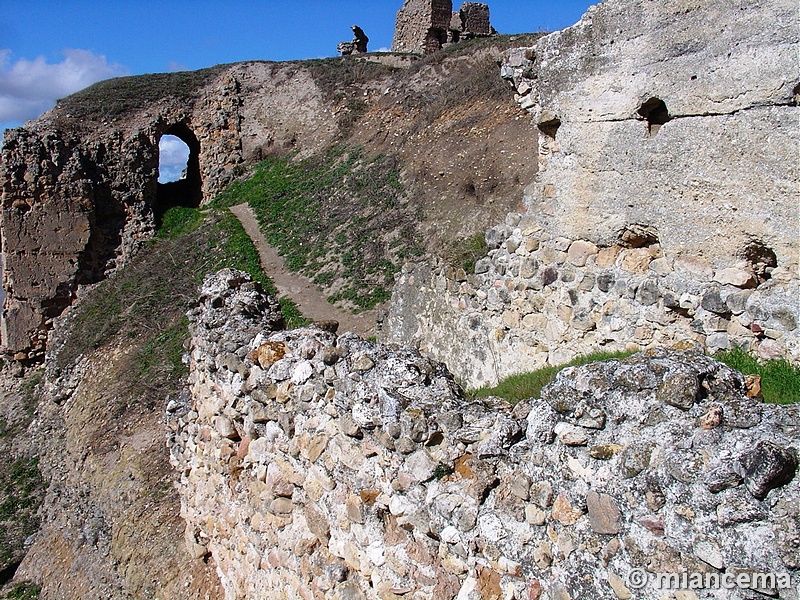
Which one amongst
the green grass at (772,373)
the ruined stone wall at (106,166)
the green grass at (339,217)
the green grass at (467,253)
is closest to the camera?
the green grass at (772,373)

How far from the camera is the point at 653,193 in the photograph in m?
5.45

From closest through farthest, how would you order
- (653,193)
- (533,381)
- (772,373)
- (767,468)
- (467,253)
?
1. (767,468)
2. (772,373)
3. (653,193)
4. (533,381)
5. (467,253)

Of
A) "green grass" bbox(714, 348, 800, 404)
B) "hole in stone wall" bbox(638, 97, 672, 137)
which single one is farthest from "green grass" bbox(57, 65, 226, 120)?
"green grass" bbox(714, 348, 800, 404)

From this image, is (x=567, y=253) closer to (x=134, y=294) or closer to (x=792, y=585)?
(x=792, y=585)

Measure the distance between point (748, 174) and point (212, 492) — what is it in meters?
4.83

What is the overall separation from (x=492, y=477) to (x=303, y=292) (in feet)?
42.3

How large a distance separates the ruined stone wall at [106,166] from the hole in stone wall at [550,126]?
16.0 m

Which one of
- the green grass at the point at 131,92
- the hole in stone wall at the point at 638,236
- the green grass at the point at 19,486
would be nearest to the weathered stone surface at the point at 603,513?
the hole in stone wall at the point at 638,236

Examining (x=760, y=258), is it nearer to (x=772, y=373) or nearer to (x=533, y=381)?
(x=772, y=373)

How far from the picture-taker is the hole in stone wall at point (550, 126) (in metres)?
6.20

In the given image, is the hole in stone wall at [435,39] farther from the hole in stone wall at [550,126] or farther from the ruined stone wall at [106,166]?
the hole in stone wall at [550,126]

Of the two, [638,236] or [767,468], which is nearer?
[767,468]

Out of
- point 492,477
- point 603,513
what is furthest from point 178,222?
point 603,513

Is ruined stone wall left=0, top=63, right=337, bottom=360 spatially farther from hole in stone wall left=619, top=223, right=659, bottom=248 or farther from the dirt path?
hole in stone wall left=619, top=223, right=659, bottom=248
